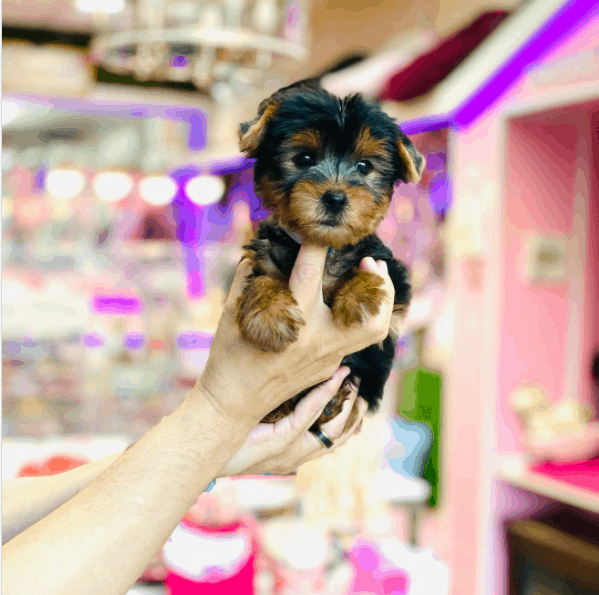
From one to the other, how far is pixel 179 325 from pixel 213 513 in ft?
7.39

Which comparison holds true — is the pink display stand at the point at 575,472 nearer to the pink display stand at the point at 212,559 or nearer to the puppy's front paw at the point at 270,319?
the pink display stand at the point at 212,559

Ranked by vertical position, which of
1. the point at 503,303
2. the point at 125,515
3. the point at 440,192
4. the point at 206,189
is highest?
the point at 206,189

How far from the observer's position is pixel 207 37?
9.14ft

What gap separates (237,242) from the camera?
13.6ft

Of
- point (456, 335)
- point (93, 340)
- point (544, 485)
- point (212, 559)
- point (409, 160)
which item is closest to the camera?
point (409, 160)

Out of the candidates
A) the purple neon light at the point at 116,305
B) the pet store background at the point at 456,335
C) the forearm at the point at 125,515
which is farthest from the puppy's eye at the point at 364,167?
the purple neon light at the point at 116,305

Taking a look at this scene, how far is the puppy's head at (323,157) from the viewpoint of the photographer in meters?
1.14

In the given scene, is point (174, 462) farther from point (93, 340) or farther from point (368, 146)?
point (93, 340)

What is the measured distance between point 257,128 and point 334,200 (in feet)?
0.59

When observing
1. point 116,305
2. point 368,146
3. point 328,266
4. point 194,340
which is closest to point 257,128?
point 368,146

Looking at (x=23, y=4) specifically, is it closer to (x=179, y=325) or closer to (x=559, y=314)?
(x=179, y=325)

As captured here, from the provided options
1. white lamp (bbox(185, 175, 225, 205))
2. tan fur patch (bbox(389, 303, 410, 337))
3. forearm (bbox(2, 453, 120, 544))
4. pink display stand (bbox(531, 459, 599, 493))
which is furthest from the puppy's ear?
white lamp (bbox(185, 175, 225, 205))

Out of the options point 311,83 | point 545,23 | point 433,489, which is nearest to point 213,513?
point 433,489

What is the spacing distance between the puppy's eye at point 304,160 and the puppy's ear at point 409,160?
6.4 inches
